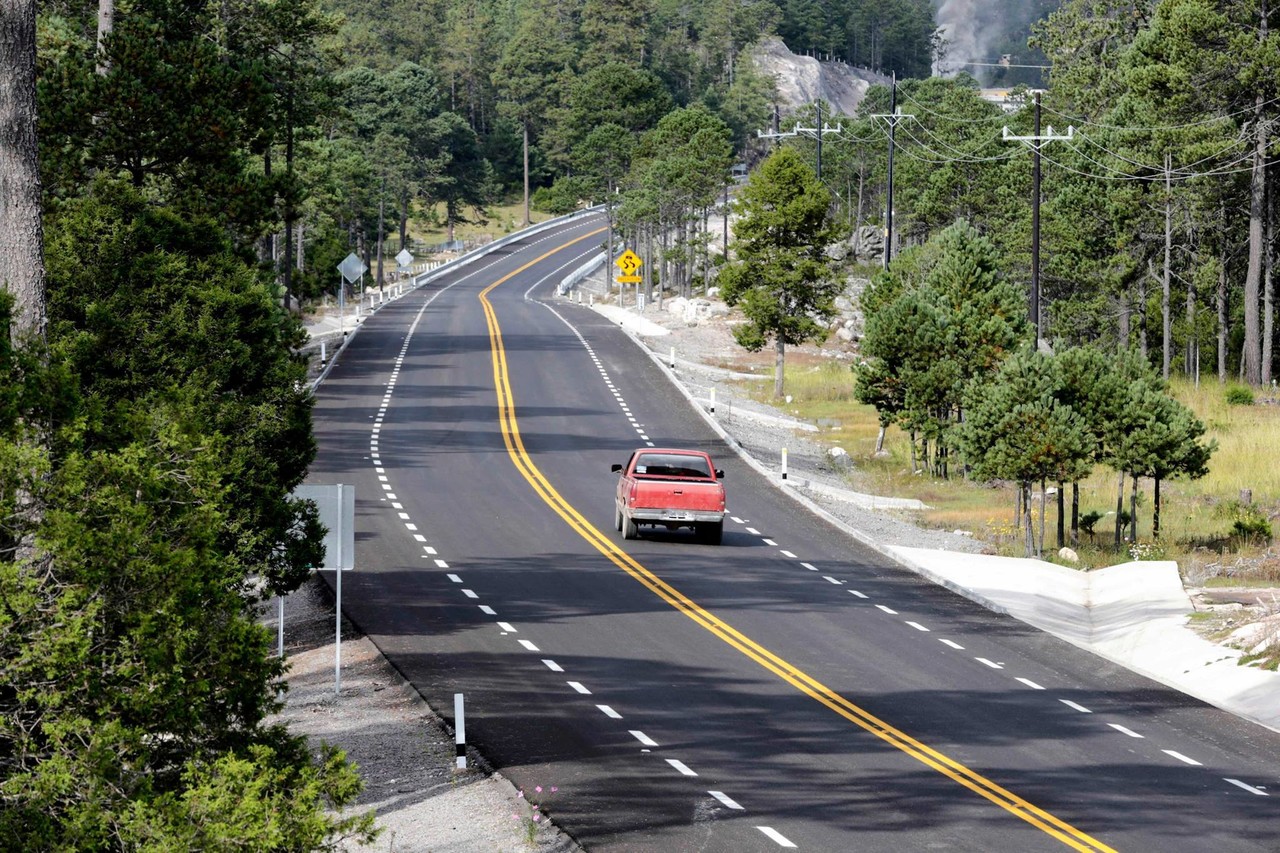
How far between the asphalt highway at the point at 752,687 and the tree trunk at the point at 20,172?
6.65 m

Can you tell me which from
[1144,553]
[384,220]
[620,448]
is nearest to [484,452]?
[620,448]

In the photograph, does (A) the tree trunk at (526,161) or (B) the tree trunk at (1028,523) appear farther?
(A) the tree trunk at (526,161)

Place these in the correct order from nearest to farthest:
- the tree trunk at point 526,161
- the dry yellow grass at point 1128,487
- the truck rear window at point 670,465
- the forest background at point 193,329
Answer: the forest background at point 193,329 → the truck rear window at point 670,465 → the dry yellow grass at point 1128,487 → the tree trunk at point 526,161

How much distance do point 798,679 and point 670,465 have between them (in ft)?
39.3

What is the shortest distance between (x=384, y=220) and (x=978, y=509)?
95.6m

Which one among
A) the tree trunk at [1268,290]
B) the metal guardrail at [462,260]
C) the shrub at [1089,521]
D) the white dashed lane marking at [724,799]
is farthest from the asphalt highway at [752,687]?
the tree trunk at [1268,290]

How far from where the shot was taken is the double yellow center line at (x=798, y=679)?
1608 cm

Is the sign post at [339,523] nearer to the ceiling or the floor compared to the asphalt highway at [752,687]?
nearer to the ceiling

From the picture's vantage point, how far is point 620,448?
47875mm

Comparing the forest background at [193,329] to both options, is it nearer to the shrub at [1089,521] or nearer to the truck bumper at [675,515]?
the shrub at [1089,521]

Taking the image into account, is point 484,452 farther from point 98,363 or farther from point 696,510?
point 98,363

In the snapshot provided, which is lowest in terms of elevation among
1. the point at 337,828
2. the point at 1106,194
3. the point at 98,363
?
the point at 337,828

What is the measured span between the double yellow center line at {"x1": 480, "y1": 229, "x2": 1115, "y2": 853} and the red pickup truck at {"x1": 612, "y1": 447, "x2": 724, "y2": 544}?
101 centimetres

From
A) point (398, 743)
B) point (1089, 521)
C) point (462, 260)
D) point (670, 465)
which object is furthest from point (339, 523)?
point (462, 260)
